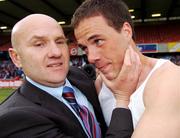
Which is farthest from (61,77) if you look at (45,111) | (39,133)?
(39,133)

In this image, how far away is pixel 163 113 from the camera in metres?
2.15

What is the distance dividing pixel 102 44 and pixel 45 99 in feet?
1.92

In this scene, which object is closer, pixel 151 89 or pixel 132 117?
pixel 151 89

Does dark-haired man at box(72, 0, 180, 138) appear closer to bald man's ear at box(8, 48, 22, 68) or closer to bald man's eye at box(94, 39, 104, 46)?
bald man's eye at box(94, 39, 104, 46)

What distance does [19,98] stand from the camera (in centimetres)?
251

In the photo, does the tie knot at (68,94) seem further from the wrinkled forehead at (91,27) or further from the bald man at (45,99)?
the wrinkled forehead at (91,27)

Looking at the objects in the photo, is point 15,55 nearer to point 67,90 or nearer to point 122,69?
point 67,90

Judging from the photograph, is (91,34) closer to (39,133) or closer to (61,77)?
(61,77)

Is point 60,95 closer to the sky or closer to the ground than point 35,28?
closer to the ground

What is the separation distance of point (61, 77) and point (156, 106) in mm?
788

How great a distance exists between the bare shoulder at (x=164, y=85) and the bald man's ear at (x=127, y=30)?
1.63ft

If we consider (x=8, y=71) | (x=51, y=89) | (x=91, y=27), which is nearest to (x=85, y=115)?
(x=51, y=89)

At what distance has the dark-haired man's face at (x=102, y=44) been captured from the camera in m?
2.65

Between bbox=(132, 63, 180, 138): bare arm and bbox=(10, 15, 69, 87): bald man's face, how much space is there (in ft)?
2.49
